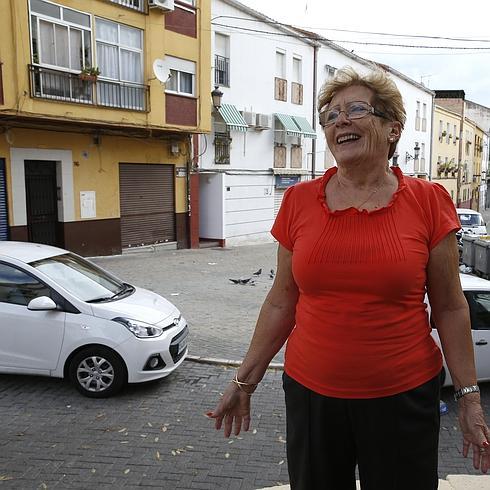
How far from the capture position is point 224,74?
20531 millimetres

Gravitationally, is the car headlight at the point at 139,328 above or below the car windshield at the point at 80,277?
below

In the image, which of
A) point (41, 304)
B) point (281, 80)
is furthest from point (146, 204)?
point (41, 304)

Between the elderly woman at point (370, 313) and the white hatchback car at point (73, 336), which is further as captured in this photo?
the white hatchback car at point (73, 336)

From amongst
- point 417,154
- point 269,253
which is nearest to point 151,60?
point 269,253

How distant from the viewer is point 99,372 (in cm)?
525

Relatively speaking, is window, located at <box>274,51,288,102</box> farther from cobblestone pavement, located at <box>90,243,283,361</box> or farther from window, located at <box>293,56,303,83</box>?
cobblestone pavement, located at <box>90,243,283,361</box>

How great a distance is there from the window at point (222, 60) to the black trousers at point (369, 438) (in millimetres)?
19495

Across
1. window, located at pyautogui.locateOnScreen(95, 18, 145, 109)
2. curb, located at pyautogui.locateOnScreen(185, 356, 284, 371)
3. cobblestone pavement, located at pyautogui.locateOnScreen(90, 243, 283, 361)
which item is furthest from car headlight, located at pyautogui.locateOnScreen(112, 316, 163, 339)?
window, located at pyautogui.locateOnScreen(95, 18, 145, 109)

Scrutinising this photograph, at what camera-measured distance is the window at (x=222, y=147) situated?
2038 cm

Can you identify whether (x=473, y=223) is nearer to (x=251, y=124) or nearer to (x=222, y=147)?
(x=251, y=124)

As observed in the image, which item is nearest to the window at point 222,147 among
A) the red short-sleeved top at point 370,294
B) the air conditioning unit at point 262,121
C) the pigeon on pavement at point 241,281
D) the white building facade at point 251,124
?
the white building facade at point 251,124

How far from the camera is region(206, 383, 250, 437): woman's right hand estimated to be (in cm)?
229

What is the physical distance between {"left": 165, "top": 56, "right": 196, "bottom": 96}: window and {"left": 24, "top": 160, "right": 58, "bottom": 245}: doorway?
16.2 feet

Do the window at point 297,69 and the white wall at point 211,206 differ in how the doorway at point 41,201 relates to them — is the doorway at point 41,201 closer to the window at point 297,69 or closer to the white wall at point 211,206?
the white wall at point 211,206
